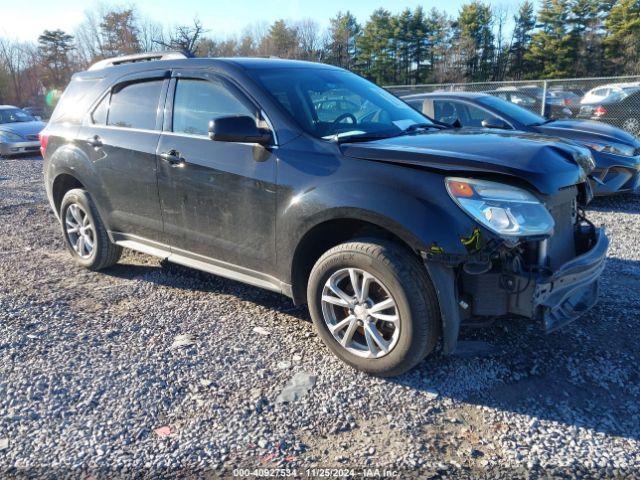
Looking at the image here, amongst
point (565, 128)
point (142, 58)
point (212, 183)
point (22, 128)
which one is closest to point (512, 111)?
point (565, 128)

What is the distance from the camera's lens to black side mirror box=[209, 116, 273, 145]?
329 cm

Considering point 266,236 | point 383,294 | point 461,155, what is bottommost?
point 383,294

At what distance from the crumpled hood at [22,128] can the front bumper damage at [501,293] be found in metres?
15.1

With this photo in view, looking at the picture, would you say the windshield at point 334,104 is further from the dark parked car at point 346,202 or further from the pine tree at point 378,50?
the pine tree at point 378,50

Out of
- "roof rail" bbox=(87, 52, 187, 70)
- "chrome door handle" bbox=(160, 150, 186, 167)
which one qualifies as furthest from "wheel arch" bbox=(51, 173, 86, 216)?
"chrome door handle" bbox=(160, 150, 186, 167)

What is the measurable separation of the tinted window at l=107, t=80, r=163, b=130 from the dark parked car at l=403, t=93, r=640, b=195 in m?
4.01

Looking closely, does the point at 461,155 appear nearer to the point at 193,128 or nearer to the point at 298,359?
the point at 298,359

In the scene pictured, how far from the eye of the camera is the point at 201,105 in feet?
13.0

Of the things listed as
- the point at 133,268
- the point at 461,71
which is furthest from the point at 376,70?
the point at 133,268

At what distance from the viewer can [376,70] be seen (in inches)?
2324

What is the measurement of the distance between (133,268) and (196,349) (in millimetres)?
2067

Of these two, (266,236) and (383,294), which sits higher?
(266,236)

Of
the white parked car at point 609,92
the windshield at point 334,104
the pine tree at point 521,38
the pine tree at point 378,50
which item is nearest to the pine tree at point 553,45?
the pine tree at point 521,38

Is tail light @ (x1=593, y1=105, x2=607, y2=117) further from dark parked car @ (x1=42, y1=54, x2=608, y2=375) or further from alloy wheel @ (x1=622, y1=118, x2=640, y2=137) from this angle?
dark parked car @ (x1=42, y1=54, x2=608, y2=375)
